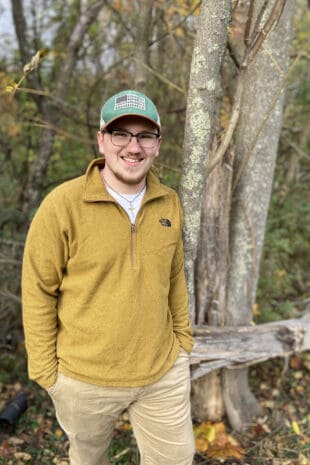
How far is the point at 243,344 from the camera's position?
11.1 ft

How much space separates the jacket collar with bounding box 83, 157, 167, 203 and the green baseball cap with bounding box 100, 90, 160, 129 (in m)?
0.23

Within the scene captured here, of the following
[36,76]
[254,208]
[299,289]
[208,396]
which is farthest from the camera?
[299,289]

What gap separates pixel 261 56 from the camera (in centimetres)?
313

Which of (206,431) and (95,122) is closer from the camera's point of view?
(206,431)

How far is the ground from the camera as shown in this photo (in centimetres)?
335

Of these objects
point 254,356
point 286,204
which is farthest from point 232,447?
point 286,204

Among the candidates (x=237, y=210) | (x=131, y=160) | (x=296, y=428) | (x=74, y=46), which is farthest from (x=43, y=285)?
(x=74, y=46)

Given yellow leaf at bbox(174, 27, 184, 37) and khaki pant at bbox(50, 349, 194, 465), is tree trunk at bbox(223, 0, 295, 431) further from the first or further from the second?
yellow leaf at bbox(174, 27, 184, 37)

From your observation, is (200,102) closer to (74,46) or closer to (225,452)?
(225,452)

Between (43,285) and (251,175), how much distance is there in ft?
5.83

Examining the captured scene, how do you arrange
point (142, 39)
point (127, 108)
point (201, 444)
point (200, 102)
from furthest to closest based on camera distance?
point (142, 39), point (201, 444), point (200, 102), point (127, 108)

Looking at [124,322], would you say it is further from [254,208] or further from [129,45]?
[129,45]

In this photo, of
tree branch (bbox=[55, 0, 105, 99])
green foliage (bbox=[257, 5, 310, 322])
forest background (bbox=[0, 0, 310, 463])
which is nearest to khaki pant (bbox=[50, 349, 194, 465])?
forest background (bbox=[0, 0, 310, 463])

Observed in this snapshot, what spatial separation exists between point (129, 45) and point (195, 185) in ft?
10.7
